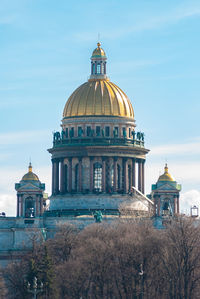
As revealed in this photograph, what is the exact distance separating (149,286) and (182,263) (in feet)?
19.8

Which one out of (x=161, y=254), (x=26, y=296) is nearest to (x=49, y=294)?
(x=26, y=296)

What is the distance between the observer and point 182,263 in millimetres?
184375

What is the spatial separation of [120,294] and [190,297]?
29.0 feet

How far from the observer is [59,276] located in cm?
18575

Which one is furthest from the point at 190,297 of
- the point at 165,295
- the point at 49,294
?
the point at 49,294

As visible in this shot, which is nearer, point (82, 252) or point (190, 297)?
point (190, 297)

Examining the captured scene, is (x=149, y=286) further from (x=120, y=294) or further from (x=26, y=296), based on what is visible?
(x=26, y=296)

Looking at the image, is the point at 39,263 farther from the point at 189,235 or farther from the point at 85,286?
the point at 189,235

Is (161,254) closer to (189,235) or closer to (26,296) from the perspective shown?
(189,235)

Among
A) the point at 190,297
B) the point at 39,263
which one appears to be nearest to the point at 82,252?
the point at 39,263

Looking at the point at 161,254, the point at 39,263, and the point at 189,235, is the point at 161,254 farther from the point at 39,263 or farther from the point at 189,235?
the point at 39,263

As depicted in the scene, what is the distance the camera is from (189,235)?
184m

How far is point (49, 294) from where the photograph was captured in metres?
180

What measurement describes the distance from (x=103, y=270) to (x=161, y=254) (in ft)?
24.7
